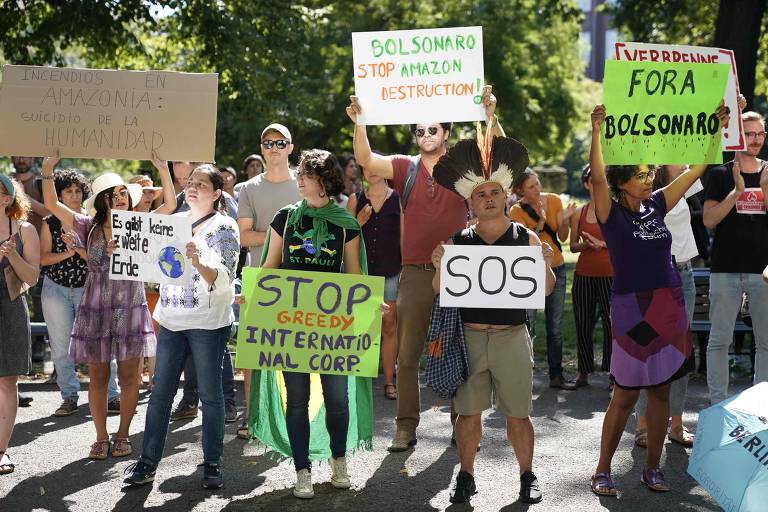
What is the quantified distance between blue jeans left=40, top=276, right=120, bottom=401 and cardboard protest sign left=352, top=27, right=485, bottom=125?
3.29 meters

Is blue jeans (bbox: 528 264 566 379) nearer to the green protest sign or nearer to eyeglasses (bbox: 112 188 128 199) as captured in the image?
the green protest sign

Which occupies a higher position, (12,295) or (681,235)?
(681,235)

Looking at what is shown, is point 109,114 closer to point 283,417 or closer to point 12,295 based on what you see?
point 12,295

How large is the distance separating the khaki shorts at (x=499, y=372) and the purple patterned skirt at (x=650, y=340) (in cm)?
59

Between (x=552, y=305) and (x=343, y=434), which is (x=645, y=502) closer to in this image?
(x=343, y=434)

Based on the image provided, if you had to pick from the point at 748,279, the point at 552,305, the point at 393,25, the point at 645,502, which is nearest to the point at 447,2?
the point at 393,25

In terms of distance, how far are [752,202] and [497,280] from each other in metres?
2.54

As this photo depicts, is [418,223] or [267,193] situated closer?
[418,223]

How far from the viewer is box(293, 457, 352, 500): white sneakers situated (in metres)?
5.42

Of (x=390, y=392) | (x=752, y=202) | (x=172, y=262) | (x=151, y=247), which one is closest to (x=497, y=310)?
(x=172, y=262)

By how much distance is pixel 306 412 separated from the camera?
217 inches

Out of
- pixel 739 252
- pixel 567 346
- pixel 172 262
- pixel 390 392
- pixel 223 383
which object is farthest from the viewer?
pixel 567 346

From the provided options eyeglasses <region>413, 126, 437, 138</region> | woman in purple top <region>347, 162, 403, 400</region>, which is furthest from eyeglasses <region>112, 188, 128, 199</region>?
woman in purple top <region>347, 162, 403, 400</region>

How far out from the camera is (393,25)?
25594mm
